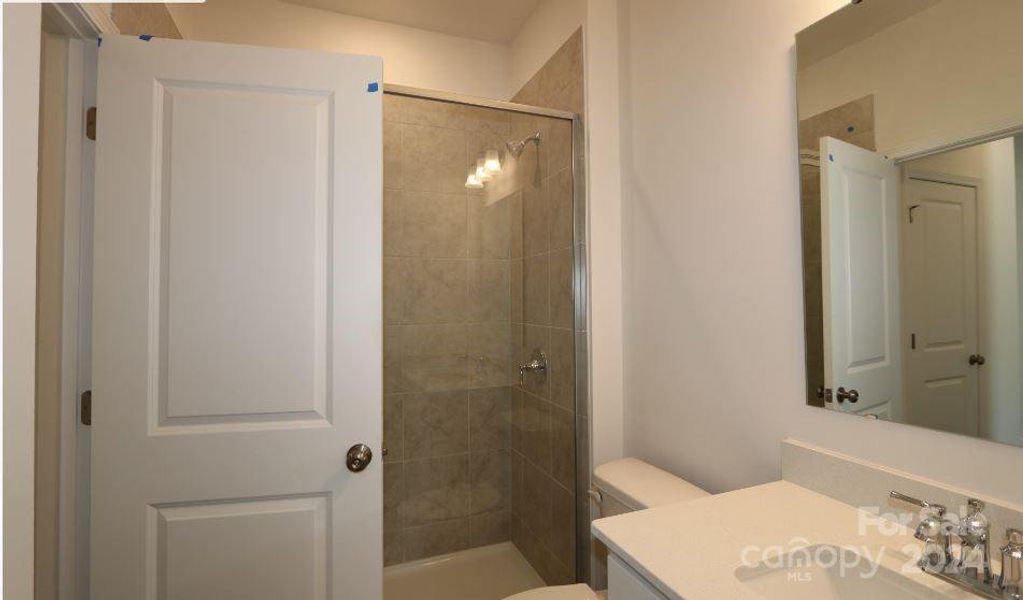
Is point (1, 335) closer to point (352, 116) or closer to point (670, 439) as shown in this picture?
point (352, 116)

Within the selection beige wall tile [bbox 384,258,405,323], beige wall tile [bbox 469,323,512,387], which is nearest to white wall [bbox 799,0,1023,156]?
beige wall tile [bbox 469,323,512,387]

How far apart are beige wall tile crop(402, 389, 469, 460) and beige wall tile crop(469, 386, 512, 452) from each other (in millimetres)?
28

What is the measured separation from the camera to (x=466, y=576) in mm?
2074

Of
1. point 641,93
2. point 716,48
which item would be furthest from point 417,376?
point 716,48

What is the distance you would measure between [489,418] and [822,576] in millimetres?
1431

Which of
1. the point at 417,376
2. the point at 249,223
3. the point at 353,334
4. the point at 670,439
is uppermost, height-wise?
the point at 249,223

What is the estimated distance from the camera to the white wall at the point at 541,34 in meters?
1.91

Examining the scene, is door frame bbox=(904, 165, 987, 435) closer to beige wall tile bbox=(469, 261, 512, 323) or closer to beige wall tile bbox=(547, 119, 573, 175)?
beige wall tile bbox=(547, 119, 573, 175)

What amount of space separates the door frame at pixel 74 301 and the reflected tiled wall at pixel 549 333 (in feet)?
4.29

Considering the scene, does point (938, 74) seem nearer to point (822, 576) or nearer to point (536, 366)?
point (822, 576)

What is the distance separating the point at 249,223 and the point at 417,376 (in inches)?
40.1

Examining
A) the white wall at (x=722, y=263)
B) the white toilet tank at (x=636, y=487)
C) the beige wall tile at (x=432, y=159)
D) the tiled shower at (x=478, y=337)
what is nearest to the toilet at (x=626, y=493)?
the white toilet tank at (x=636, y=487)

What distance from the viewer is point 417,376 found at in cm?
204

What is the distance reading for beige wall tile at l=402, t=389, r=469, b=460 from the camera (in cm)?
205
